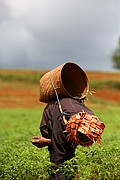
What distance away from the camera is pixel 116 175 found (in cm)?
661

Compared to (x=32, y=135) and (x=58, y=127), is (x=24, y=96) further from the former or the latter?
(x=58, y=127)

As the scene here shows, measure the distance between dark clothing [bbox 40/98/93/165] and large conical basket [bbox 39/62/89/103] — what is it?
152 millimetres

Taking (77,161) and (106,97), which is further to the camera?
(106,97)

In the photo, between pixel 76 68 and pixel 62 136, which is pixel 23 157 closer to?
pixel 62 136

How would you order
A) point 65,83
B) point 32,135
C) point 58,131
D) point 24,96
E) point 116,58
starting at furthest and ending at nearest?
point 116,58
point 24,96
point 32,135
point 65,83
point 58,131

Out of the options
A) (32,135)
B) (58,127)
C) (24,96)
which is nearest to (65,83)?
(58,127)

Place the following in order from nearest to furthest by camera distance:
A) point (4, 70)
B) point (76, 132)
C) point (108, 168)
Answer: point (76, 132)
point (108, 168)
point (4, 70)

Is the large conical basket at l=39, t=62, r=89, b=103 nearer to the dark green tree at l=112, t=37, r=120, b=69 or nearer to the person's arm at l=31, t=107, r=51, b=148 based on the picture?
the person's arm at l=31, t=107, r=51, b=148

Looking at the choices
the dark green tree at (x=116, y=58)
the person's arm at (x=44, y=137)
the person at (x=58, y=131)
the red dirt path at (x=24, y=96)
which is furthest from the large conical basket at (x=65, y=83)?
the dark green tree at (x=116, y=58)

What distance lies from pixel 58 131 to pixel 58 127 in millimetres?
55

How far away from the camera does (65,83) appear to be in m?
6.95

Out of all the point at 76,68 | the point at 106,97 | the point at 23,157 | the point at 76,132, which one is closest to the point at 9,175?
the point at 23,157

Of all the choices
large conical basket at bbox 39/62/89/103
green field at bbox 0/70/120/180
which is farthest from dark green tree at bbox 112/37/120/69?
large conical basket at bbox 39/62/89/103

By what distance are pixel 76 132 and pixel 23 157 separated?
1.43m
